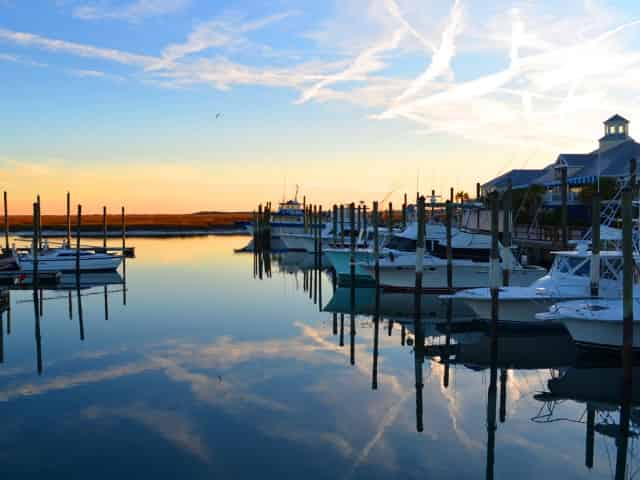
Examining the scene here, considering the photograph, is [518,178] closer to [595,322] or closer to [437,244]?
[437,244]

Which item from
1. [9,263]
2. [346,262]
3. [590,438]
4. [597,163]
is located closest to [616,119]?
[597,163]

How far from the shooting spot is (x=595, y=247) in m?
20.2

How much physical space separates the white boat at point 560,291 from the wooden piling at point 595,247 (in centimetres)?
29

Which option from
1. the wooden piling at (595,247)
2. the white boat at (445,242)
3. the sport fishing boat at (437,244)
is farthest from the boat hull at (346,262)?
the wooden piling at (595,247)

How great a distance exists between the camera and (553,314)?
18.1 meters

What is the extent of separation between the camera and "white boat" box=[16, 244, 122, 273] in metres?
41.0

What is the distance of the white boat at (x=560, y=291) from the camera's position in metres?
20.9

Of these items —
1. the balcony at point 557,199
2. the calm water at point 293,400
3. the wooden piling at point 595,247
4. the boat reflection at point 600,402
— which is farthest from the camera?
the balcony at point 557,199

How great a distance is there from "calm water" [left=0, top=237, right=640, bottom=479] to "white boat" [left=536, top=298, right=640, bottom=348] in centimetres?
76

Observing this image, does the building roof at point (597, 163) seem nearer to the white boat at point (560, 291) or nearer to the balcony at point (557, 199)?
the balcony at point (557, 199)

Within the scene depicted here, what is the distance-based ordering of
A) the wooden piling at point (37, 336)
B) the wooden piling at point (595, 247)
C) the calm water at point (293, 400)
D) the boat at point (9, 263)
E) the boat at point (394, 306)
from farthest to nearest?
1. the boat at point (9, 263)
2. the boat at point (394, 306)
3. the wooden piling at point (595, 247)
4. the wooden piling at point (37, 336)
5. the calm water at point (293, 400)

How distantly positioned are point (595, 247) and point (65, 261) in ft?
106

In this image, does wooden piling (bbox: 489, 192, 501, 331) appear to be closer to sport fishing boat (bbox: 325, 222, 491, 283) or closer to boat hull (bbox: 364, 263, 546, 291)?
boat hull (bbox: 364, 263, 546, 291)

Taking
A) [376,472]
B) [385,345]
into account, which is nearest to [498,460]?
[376,472]
